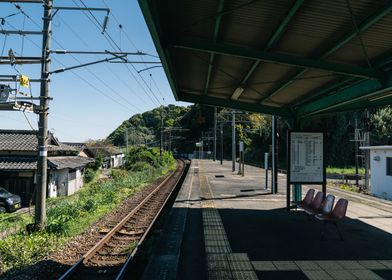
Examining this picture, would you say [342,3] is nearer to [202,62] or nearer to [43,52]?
[202,62]

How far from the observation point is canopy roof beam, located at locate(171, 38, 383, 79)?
7.43m

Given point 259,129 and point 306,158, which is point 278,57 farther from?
point 259,129

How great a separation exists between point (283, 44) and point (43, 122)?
283 inches

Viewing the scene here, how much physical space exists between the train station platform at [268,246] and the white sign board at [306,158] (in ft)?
3.55

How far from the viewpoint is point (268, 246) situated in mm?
7559

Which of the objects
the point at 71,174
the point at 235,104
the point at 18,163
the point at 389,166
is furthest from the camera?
the point at 71,174

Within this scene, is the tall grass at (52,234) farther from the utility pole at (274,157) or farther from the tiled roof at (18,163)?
the tiled roof at (18,163)

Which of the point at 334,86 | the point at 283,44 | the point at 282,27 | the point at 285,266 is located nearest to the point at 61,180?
the point at 334,86

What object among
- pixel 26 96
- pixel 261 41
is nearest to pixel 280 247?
pixel 261 41

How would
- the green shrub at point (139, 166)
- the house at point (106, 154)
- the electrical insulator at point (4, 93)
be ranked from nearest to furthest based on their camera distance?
1. the electrical insulator at point (4, 93)
2. the green shrub at point (139, 166)
3. the house at point (106, 154)

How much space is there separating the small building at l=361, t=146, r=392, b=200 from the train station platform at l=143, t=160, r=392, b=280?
947 centimetres

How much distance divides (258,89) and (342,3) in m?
6.14

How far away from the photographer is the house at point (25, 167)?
79.2 ft

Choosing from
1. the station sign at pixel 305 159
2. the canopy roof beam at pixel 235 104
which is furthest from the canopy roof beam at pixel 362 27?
→ the canopy roof beam at pixel 235 104
